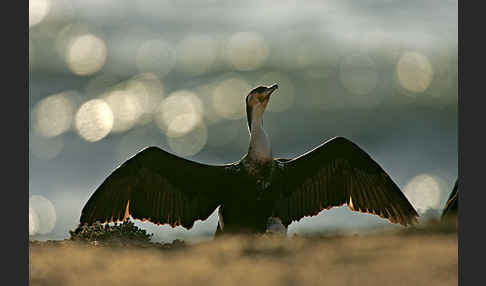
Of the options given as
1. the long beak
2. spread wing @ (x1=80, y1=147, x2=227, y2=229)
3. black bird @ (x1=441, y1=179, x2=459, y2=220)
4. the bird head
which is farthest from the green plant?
black bird @ (x1=441, y1=179, x2=459, y2=220)

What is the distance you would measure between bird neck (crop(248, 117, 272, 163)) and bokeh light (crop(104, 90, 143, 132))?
4.14 feet

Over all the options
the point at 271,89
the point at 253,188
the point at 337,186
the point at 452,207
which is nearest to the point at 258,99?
the point at 271,89

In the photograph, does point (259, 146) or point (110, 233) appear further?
point (110, 233)

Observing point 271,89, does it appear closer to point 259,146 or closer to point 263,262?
point 259,146

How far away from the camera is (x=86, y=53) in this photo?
843cm

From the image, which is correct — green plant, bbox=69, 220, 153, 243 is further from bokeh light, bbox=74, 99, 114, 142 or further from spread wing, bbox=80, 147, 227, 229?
bokeh light, bbox=74, 99, 114, 142

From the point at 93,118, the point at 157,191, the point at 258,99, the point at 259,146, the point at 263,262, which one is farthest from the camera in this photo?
the point at 93,118

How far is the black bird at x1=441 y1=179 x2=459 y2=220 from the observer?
26.3 ft

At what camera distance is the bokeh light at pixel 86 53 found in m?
8.41

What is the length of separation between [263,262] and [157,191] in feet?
4.81

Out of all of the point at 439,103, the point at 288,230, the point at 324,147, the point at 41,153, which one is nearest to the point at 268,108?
the point at 324,147

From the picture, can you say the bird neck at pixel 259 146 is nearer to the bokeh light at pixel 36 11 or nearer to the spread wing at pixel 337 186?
the spread wing at pixel 337 186

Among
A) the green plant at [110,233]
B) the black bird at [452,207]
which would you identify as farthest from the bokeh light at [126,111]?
the black bird at [452,207]

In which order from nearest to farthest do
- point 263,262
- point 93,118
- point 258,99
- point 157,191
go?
point 263,262
point 258,99
point 157,191
point 93,118
